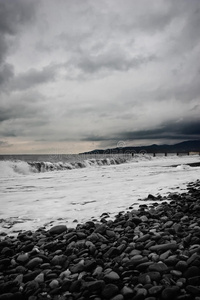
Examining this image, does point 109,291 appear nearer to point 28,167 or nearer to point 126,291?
point 126,291

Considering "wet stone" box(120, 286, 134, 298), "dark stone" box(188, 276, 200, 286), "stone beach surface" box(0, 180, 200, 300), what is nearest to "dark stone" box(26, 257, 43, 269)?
"stone beach surface" box(0, 180, 200, 300)

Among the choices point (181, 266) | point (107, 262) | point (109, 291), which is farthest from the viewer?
point (107, 262)

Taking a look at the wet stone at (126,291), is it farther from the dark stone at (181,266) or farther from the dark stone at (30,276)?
the dark stone at (30,276)

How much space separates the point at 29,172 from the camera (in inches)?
752

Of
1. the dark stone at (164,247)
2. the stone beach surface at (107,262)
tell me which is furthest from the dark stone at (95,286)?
the dark stone at (164,247)

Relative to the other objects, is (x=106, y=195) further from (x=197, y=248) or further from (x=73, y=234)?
(x=197, y=248)

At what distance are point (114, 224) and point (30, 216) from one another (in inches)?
84.6

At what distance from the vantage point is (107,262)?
2750mm

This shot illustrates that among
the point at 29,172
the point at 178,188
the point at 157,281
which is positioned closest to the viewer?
the point at 157,281

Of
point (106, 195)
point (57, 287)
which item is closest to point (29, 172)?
point (106, 195)

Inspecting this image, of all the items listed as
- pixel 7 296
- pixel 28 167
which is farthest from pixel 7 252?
pixel 28 167

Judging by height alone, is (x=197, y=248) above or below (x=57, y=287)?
above

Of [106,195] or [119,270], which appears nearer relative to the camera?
[119,270]

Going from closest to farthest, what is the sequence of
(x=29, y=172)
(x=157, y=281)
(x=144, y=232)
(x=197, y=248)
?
(x=157, y=281)
(x=197, y=248)
(x=144, y=232)
(x=29, y=172)
